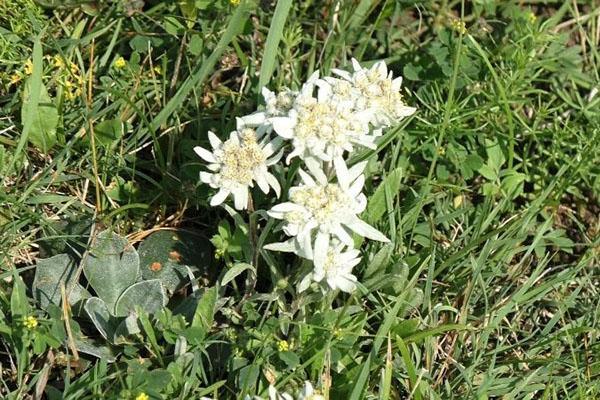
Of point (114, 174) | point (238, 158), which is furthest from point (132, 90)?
point (238, 158)

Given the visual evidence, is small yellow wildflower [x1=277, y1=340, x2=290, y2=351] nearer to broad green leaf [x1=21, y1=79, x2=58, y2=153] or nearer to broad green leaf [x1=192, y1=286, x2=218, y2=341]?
broad green leaf [x1=192, y1=286, x2=218, y2=341]

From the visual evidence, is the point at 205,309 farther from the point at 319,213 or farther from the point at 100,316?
the point at 319,213

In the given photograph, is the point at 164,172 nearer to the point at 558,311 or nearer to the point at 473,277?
the point at 473,277

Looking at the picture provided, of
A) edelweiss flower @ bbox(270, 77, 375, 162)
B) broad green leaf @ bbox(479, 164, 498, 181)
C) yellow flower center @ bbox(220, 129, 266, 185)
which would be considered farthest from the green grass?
edelweiss flower @ bbox(270, 77, 375, 162)

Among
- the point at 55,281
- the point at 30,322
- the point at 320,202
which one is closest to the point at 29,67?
the point at 55,281

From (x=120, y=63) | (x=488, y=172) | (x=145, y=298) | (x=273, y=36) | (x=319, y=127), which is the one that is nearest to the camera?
(x=319, y=127)

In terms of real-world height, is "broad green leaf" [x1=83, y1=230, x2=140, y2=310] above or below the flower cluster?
below
